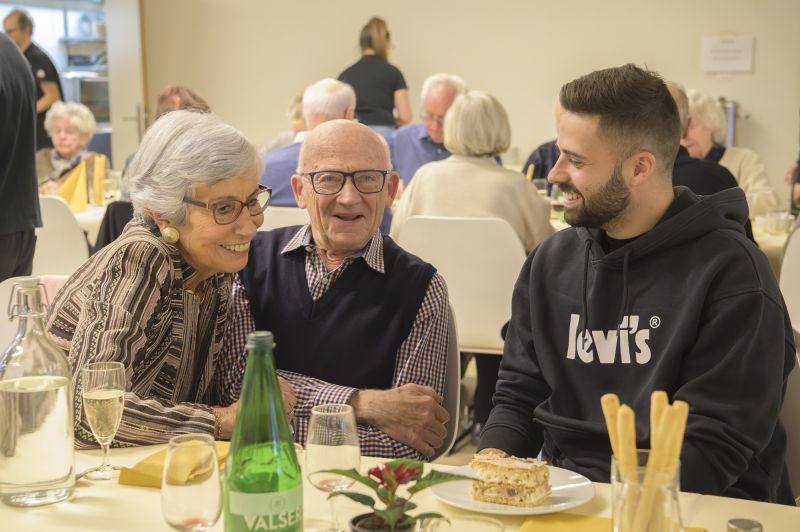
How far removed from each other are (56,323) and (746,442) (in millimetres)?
1292

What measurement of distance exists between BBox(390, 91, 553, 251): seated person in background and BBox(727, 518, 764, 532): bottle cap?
2.73m

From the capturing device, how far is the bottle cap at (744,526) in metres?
1.16

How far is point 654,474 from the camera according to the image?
3.42 ft

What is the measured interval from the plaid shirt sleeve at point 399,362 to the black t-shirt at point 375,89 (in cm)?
528

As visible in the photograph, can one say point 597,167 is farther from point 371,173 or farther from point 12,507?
point 12,507

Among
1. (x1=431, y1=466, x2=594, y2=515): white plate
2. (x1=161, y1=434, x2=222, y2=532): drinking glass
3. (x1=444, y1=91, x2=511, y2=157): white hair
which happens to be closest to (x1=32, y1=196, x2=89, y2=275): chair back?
(x1=444, y1=91, x2=511, y2=157): white hair

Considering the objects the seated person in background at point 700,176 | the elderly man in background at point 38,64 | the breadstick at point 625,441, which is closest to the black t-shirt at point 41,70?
the elderly man in background at point 38,64

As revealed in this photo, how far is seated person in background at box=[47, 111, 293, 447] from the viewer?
1783 millimetres

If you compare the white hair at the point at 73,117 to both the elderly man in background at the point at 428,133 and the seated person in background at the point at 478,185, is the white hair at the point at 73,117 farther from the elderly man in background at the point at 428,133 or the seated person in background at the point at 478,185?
the seated person in background at the point at 478,185

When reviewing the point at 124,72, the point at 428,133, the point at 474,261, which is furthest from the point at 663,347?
the point at 124,72

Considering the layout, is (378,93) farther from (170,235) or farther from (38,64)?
(170,235)

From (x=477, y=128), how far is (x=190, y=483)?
3005mm

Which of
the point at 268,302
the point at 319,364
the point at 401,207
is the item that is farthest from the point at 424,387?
the point at 401,207

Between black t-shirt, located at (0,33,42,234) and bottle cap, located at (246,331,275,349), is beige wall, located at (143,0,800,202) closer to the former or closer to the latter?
black t-shirt, located at (0,33,42,234)
